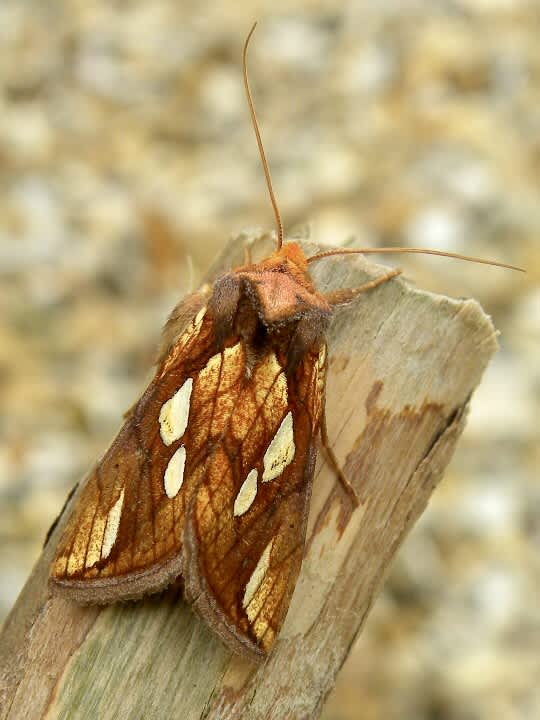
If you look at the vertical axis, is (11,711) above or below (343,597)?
below

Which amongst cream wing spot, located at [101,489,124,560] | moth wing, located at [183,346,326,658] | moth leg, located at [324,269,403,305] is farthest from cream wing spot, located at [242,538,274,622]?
moth leg, located at [324,269,403,305]

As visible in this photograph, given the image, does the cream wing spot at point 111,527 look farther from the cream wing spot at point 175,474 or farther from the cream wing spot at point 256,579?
Result: the cream wing spot at point 256,579

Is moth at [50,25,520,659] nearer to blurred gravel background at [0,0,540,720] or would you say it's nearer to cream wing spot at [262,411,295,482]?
cream wing spot at [262,411,295,482]

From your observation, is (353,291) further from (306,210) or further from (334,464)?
(306,210)

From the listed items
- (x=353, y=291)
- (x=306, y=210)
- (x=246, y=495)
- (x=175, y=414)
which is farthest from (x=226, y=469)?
(x=306, y=210)

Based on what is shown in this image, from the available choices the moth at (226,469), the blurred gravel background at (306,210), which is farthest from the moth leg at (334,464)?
the blurred gravel background at (306,210)

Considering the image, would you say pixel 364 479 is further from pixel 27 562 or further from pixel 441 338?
pixel 27 562

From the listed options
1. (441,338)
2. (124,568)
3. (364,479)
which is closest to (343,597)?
(364,479)
